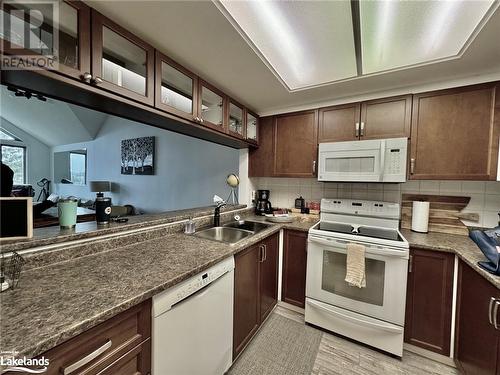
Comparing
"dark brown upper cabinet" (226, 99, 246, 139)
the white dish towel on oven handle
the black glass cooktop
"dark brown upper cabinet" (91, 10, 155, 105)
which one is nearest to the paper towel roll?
the black glass cooktop

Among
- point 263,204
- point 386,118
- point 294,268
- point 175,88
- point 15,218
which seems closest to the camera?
point 15,218

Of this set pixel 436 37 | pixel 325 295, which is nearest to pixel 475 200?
pixel 436 37

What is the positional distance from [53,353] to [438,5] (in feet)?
7.19

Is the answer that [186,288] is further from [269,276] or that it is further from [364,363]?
[364,363]

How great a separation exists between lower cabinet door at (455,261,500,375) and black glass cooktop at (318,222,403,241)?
1.49 feet

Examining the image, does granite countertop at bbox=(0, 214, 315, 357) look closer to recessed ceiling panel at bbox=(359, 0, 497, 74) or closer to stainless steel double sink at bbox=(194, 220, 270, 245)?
stainless steel double sink at bbox=(194, 220, 270, 245)

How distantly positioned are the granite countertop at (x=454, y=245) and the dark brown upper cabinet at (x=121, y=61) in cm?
220

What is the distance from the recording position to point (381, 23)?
1.20 metres

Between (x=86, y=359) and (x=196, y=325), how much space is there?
0.53 meters

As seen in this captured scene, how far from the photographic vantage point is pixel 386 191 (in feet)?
7.22

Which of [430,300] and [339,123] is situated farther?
[339,123]

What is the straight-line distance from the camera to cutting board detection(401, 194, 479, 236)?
187 centimetres

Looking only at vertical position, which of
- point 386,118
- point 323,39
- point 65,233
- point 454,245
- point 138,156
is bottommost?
point 454,245

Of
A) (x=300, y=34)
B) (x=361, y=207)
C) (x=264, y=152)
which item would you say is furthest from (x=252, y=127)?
(x=361, y=207)
